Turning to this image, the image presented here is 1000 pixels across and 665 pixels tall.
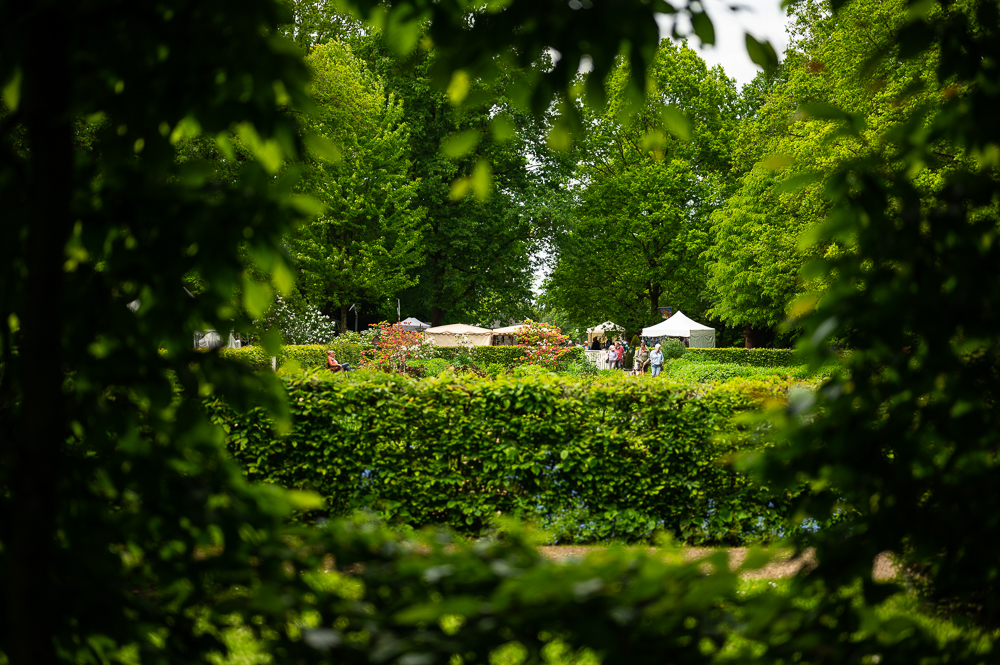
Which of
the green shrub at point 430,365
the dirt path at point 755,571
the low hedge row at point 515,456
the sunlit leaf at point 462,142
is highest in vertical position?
the sunlit leaf at point 462,142

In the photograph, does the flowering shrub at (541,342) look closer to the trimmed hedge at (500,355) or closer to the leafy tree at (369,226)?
the trimmed hedge at (500,355)

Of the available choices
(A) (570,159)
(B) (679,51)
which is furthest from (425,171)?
(B) (679,51)

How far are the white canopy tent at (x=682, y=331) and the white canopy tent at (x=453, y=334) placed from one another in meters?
7.67

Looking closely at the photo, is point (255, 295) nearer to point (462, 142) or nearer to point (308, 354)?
point (462, 142)

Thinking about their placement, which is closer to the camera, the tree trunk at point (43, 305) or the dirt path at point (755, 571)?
the tree trunk at point (43, 305)

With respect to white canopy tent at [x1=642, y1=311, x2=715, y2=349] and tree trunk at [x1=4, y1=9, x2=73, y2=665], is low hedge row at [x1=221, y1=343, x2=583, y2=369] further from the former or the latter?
tree trunk at [x1=4, y1=9, x2=73, y2=665]

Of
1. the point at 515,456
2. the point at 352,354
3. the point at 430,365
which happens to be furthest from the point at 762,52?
the point at 352,354

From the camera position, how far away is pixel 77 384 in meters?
1.57

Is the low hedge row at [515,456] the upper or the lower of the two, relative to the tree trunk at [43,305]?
lower

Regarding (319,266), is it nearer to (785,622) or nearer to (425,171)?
(425,171)

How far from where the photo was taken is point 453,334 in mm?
33750

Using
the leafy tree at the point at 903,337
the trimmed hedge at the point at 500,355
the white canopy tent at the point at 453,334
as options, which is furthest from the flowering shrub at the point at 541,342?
the leafy tree at the point at 903,337

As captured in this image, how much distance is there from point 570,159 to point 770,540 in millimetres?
31308

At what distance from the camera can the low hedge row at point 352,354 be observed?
19.7 metres
